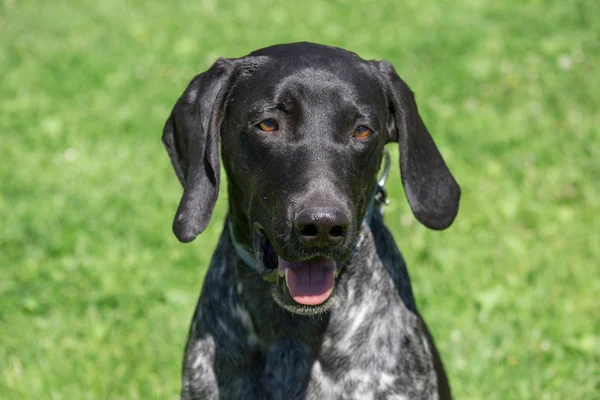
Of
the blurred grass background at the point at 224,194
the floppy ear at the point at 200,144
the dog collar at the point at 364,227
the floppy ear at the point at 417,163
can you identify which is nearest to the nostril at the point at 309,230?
the dog collar at the point at 364,227

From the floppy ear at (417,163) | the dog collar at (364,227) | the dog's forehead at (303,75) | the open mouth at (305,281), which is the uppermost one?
the dog's forehead at (303,75)

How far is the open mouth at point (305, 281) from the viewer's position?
350cm

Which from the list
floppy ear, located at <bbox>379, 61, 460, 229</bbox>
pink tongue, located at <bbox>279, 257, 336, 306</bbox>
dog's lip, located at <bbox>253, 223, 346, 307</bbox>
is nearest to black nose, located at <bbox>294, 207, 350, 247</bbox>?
dog's lip, located at <bbox>253, 223, 346, 307</bbox>

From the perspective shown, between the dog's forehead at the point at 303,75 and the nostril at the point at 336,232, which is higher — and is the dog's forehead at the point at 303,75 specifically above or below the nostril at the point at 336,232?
above

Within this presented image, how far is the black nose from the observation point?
10.7ft

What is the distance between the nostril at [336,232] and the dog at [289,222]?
0.04m

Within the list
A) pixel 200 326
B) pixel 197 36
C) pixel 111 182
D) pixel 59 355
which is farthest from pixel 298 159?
pixel 197 36

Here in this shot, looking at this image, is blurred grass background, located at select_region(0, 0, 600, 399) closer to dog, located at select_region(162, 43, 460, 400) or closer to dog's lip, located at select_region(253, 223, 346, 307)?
dog, located at select_region(162, 43, 460, 400)

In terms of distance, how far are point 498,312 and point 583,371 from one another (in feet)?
2.40

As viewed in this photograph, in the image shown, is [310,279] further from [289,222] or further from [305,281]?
[289,222]

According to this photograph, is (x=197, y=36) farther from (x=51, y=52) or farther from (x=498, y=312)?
(x=498, y=312)

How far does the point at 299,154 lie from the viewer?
3.51m

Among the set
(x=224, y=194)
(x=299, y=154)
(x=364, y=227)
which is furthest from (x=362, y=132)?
(x=224, y=194)

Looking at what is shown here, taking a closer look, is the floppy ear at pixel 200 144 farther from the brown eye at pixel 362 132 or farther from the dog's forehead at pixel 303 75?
the brown eye at pixel 362 132
